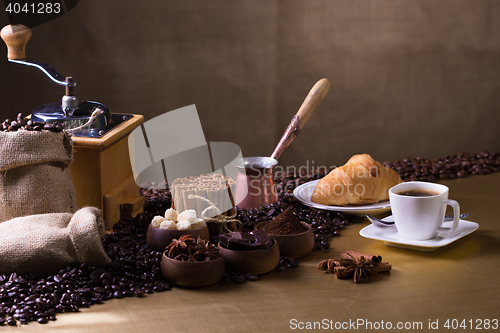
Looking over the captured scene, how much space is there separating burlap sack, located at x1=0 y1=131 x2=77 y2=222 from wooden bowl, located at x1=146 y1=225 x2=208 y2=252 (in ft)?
0.81

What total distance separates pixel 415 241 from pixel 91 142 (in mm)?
762

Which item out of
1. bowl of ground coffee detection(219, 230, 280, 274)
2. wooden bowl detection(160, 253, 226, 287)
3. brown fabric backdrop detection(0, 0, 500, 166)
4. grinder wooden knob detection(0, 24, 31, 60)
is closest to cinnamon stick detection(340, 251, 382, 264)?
bowl of ground coffee detection(219, 230, 280, 274)

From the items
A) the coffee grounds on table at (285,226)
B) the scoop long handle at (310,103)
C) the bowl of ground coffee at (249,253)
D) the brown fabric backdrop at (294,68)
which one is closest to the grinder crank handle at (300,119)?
the scoop long handle at (310,103)

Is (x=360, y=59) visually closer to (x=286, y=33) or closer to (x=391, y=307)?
(x=286, y=33)

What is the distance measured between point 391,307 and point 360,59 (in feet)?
5.98

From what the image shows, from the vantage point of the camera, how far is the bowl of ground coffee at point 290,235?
1152 mm

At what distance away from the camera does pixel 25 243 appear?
106 centimetres

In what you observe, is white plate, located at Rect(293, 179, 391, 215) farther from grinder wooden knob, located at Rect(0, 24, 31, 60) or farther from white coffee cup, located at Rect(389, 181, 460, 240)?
grinder wooden knob, located at Rect(0, 24, 31, 60)

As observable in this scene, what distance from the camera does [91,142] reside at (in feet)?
4.25

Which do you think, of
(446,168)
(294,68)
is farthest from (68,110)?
(294,68)

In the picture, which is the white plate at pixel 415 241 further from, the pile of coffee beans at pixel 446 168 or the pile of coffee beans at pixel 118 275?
the pile of coffee beans at pixel 446 168

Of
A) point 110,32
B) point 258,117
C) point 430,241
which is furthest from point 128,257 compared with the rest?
point 258,117

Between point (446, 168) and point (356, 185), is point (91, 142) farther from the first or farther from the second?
point (446, 168)

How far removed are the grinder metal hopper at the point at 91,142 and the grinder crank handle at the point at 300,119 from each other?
1.33ft
